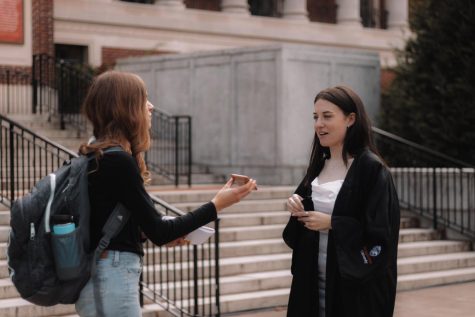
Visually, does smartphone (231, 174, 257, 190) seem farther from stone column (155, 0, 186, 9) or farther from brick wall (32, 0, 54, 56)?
stone column (155, 0, 186, 9)

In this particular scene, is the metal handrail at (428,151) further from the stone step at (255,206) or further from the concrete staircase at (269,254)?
the stone step at (255,206)

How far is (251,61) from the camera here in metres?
15.7

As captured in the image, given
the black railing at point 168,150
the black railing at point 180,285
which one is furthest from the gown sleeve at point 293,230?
the black railing at point 168,150

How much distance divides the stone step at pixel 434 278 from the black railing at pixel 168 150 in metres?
4.48

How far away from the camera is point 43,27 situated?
771 inches

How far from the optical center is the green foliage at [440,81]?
48.6ft

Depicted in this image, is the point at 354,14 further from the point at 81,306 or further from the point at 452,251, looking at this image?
Answer: the point at 81,306

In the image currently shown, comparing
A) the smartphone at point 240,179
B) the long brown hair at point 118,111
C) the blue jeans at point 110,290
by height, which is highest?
the long brown hair at point 118,111

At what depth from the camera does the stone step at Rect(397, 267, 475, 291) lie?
11352 millimetres

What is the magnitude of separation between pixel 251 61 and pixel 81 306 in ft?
40.3

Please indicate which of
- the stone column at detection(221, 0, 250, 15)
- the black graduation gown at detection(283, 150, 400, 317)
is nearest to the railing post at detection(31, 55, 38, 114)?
the stone column at detection(221, 0, 250, 15)

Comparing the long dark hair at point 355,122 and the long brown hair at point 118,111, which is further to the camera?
the long dark hair at point 355,122


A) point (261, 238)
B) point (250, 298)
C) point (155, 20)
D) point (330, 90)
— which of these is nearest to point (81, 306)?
point (330, 90)

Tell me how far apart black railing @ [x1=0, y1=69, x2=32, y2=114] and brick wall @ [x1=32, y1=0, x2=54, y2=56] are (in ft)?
3.58
